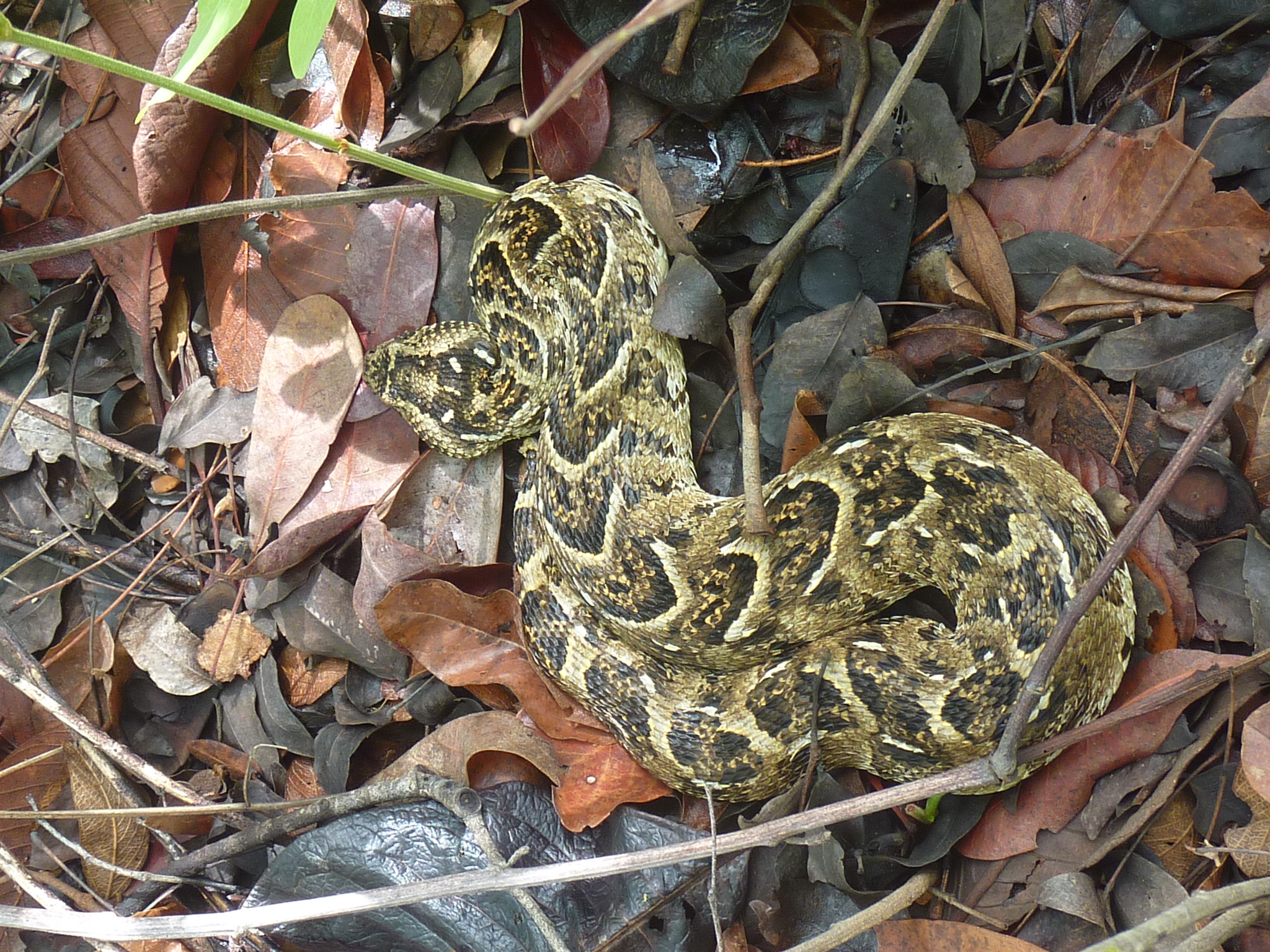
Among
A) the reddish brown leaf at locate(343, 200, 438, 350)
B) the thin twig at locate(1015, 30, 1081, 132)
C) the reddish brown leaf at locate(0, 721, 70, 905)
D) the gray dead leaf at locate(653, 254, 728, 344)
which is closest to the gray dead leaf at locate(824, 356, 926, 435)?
the gray dead leaf at locate(653, 254, 728, 344)

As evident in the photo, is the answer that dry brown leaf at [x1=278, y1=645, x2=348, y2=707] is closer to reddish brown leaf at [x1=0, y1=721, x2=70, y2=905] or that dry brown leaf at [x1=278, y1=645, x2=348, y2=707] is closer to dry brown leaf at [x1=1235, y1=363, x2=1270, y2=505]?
reddish brown leaf at [x1=0, y1=721, x2=70, y2=905]

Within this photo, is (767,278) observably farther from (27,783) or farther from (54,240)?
(27,783)

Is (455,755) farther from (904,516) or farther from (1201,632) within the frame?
(1201,632)

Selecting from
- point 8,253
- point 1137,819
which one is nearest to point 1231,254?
point 1137,819

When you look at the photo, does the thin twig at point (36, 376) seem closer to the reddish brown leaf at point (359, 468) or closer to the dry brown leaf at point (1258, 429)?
the reddish brown leaf at point (359, 468)

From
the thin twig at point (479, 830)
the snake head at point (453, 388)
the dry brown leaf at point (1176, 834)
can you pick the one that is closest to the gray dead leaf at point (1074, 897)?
the dry brown leaf at point (1176, 834)

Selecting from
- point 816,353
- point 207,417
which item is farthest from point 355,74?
point 816,353

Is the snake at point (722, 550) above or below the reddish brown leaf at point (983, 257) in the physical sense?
below
